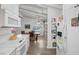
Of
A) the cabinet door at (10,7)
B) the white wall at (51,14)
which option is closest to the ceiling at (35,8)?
the white wall at (51,14)

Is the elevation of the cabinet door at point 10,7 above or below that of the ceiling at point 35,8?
below

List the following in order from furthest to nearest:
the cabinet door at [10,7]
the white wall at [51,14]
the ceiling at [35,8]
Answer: the white wall at [51,14] < the ceiling at [35,8] < the cabinet door at [10,7]

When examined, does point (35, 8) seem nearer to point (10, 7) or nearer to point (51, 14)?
point (51, 14)

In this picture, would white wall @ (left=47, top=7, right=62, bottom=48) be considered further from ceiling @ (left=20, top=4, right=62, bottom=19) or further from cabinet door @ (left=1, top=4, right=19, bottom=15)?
cabinet door @ (left=1, top=4, right=19, bottom=15)

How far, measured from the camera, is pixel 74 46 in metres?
2.02

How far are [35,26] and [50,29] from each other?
9251 mm

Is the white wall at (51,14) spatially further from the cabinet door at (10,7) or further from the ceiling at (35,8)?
the cabinet door at (10,7)

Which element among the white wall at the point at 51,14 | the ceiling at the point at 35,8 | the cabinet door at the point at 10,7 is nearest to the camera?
the cabinet door at the point at 10,7

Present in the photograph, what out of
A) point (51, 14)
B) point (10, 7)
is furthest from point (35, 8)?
point (10, 7)

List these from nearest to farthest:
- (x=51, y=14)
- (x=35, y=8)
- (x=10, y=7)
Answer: (x=10, y=7) → (x=51, y=14) → (x=35, y=8)

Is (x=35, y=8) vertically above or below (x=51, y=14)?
above

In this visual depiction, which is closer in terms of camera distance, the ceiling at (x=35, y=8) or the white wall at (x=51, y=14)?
the ceiling at (x=35, y=8)
